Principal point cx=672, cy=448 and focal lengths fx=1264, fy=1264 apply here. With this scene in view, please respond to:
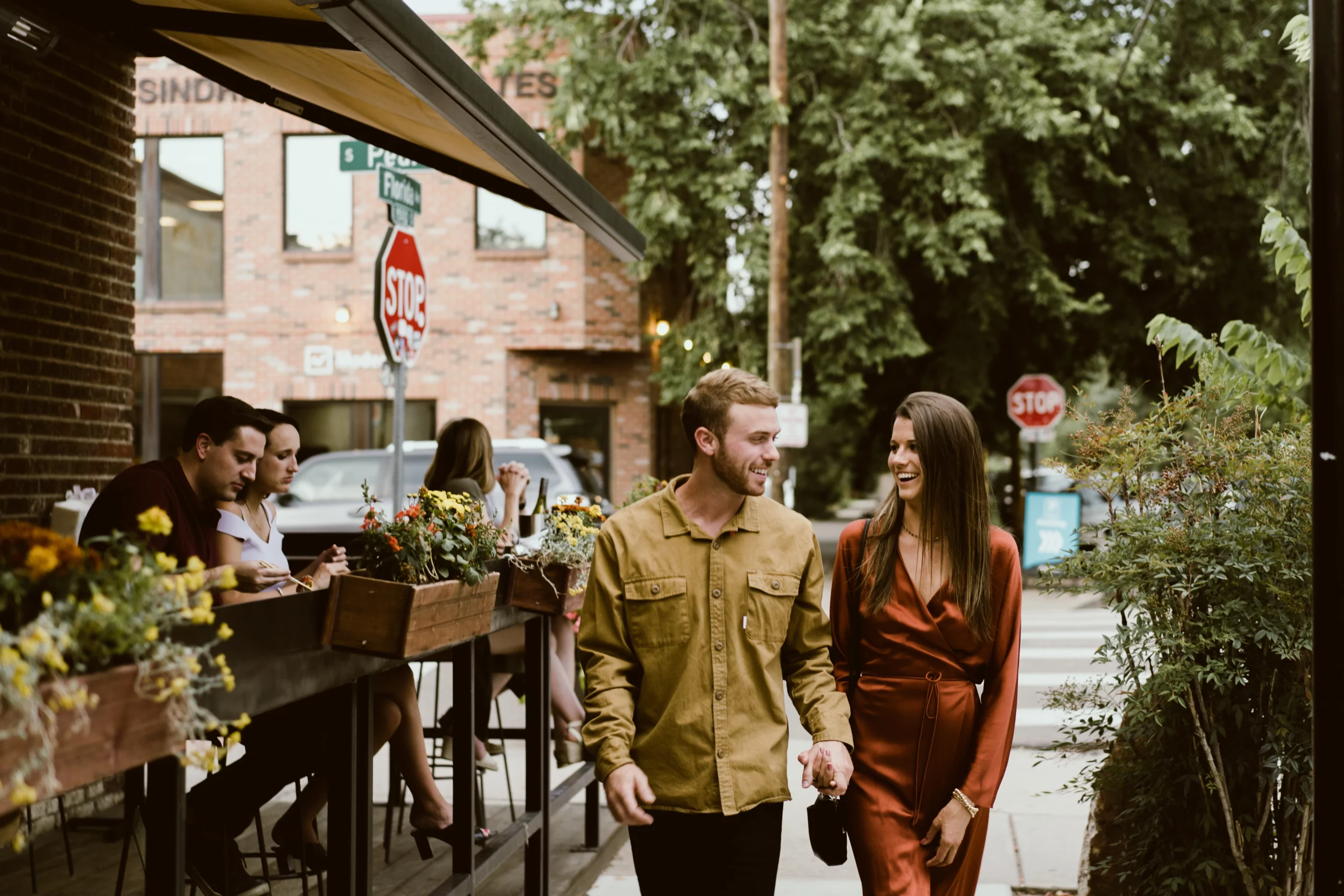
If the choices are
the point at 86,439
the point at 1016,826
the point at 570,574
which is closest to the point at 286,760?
the point at 570,574

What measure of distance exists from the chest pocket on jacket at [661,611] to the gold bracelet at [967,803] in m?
0.84

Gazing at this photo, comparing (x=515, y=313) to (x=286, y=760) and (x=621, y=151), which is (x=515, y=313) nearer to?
(x=621, y=151)

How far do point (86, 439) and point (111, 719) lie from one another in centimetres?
472

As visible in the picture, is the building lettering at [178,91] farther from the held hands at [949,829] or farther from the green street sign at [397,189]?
the held hands at [949,829]

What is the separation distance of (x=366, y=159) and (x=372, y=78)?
10.1ft

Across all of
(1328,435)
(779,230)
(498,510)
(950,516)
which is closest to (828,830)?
(950,516)

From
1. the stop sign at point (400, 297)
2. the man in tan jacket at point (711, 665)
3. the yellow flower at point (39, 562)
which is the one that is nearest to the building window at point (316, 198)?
the stop sign at point (400, 297)

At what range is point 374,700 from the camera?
15.6 feet

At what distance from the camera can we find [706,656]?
313cm

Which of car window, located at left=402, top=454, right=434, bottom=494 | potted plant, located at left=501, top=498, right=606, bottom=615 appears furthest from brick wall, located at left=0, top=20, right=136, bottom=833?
car window, located at left=402, top=454, right=434, bottom=494

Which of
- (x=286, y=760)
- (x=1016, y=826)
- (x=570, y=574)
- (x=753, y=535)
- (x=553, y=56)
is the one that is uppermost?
(x=553, y=56)

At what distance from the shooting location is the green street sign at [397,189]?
Answer: 7.06 meters

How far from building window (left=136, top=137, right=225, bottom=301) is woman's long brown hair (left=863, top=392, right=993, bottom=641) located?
1912 cm

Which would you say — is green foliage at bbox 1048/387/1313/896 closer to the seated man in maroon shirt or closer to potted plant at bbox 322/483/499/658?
potted plant at bbox 322/483/499/658
